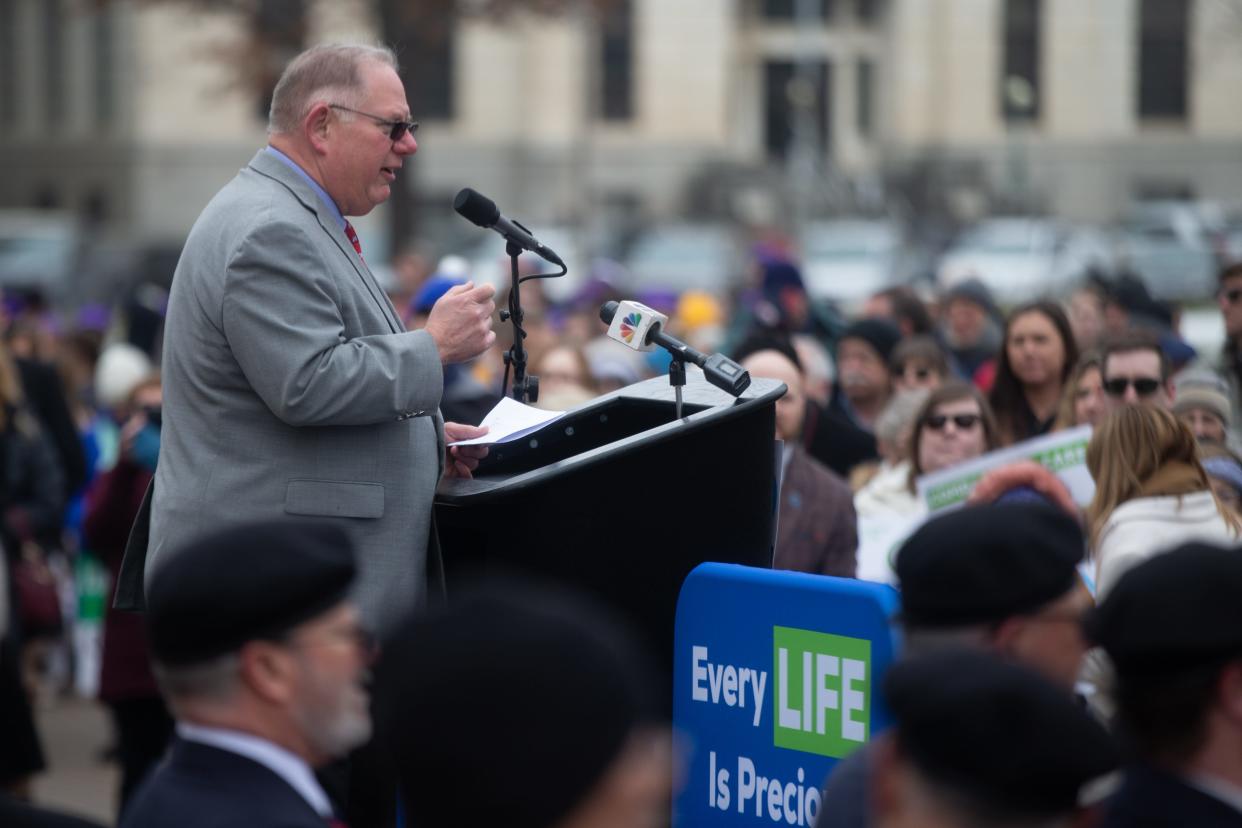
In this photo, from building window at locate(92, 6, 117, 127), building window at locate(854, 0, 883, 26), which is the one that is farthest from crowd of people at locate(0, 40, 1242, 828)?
building window at locate(854, 0, 883, 26)

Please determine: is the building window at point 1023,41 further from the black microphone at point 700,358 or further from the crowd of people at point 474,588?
the black microphone at point 700,358

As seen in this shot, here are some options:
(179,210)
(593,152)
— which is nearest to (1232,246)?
(593,152)

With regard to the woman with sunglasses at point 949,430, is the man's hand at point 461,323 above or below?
above

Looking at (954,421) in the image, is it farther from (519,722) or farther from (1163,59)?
(1163,59)

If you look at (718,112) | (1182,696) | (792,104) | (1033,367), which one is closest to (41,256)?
(718,112)

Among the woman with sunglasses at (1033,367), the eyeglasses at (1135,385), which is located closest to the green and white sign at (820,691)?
the eyeglasses at (1135,385)

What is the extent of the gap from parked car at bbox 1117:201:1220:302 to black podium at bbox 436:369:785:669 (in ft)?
81.6

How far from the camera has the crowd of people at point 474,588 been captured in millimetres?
2287

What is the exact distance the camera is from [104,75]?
52.9 meters

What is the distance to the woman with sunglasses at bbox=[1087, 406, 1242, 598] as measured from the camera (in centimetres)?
528

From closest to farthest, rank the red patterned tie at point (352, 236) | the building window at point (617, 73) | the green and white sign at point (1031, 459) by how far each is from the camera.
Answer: the red patterned tie at point (352, 236) → the green and white sign at point (1031, 459) → the building window at point (617, 73)

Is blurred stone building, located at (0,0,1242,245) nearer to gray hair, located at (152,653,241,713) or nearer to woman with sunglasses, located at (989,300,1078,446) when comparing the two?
woman with sunglasses, located at (989,300,1078,446)

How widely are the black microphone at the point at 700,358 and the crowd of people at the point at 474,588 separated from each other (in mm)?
307

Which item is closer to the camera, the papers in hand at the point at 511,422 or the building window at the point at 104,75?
the papers in hand at the point at 511,422
